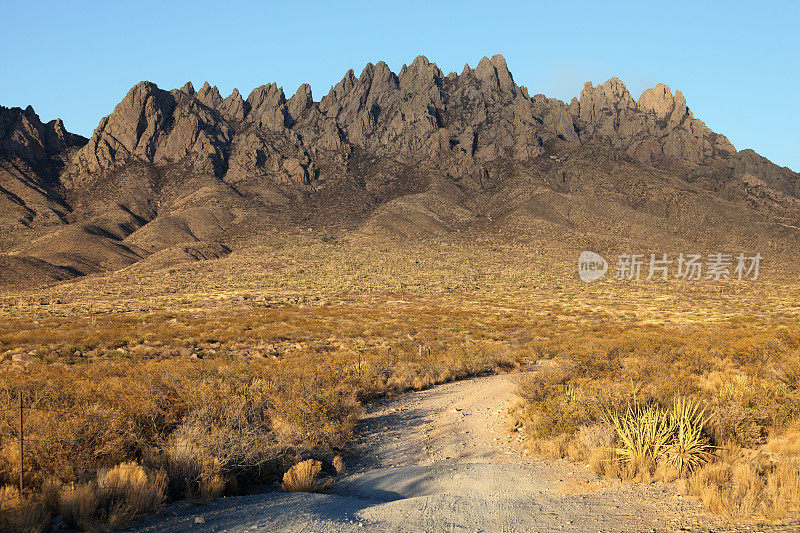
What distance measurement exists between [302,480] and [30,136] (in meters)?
161

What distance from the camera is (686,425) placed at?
7.63m

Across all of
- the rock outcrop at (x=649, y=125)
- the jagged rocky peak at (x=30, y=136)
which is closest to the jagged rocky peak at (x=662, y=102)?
the rock outcrop at (x=649, y=125)

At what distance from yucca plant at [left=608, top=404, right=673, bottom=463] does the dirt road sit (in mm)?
600

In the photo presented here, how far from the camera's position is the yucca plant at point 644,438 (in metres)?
7.42

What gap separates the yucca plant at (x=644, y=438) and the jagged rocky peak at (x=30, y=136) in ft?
498

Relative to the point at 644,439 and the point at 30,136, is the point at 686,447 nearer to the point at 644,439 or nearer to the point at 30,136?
the point at 644,439

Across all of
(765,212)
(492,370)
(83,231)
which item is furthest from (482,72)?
(492,370)

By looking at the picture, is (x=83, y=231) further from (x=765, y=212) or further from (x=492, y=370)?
(x=765, y=212)

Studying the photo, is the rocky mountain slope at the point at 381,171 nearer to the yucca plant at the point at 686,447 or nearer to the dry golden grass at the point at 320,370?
the dry golden grass at the point at 320,370

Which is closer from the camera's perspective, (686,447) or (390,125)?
(686,447)

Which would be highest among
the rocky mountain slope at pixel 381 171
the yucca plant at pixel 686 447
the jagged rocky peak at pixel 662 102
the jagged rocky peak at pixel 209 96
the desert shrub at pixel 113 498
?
the jagged rocky peak at pixel 662 102

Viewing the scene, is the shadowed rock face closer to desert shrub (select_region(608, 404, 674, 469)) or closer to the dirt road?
the dirt road

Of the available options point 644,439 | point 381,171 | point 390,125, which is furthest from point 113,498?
point 390,125

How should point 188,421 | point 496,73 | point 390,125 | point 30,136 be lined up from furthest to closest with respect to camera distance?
point 496,73 < point 390,125 < point 30,136 < point 188,421
